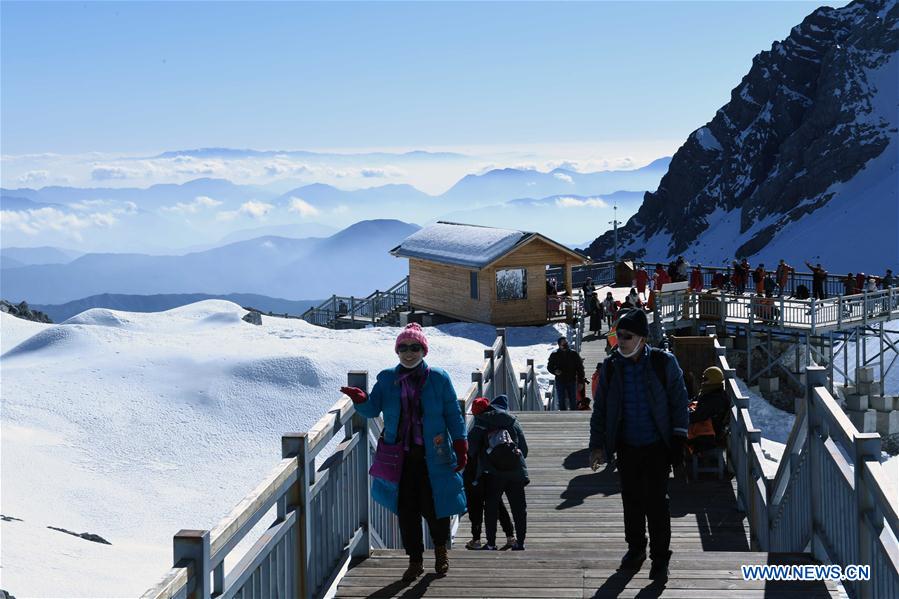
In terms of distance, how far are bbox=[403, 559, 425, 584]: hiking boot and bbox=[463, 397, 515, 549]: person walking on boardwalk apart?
1.93 m

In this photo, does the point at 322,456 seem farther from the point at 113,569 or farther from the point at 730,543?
the point at 730,543

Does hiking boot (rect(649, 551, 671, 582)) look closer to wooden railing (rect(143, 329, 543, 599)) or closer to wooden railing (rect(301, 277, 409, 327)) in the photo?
wooden railing (rect(143, 329, 543, 599))

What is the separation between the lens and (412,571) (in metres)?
6.86

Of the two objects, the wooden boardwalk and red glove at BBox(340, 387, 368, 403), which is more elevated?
red glove at BBox(340, 387, 368, 403)

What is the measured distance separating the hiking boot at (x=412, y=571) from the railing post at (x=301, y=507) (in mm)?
765

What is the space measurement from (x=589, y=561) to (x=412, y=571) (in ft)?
3.84

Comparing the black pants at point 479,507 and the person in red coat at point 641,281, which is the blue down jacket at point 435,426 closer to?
the black pants at point 479,507

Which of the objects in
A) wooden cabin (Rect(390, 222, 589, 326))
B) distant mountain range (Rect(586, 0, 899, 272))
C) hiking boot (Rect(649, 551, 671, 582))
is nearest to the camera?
hiking boot (Rect(649, 551, 671, 582))

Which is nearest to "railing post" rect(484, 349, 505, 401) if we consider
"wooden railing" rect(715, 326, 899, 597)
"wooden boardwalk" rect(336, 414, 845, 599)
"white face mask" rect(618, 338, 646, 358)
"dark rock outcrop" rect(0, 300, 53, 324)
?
"wooden boardwalk" rect(336, 414, 845, 599)

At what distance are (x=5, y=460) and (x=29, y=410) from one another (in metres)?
4.29

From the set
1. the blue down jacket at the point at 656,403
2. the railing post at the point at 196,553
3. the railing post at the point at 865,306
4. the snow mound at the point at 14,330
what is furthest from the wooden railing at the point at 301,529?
the snow mound at the point at 14,330

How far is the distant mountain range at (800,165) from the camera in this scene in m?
107

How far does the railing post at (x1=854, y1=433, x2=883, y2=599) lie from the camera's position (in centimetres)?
550

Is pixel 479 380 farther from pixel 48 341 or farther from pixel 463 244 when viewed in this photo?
pixel 463 244
